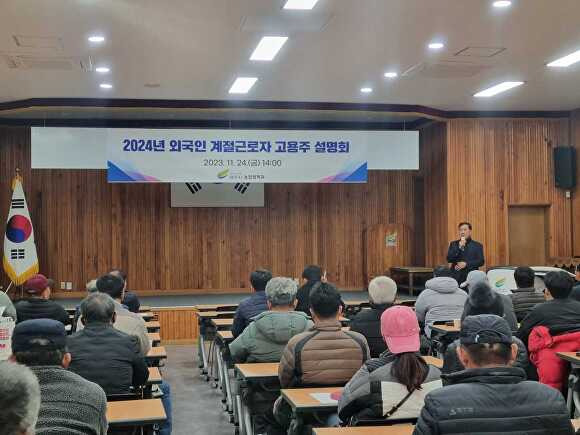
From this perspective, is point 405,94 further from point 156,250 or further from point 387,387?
point 387,387

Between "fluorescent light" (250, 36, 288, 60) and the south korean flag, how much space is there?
5583 millimetres

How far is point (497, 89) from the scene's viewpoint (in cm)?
1077

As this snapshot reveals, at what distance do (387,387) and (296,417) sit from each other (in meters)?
0.76

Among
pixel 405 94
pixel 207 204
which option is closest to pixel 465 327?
pixel 405 94

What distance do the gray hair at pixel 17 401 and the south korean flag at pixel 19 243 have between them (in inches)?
420

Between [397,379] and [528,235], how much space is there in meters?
10.6

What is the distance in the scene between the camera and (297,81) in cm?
1000

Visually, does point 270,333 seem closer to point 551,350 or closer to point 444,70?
point 551,350

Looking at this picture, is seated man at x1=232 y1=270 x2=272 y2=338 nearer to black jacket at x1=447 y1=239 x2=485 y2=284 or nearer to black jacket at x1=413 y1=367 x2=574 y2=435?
black jacket at x1=413 y1=367 x2=574 y2=435

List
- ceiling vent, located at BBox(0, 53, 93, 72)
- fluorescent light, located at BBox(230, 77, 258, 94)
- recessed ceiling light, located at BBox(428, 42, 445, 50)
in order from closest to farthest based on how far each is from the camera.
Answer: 1. recessed ceiling light, located at BBox(428, 42, 445, 50)
2. ceiling vent, located at BBox(0, 53, 93, 72)
3. fluorescent light, located at BBox(230, 77, 258, 94)

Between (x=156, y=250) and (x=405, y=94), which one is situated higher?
(x=405, y=94)

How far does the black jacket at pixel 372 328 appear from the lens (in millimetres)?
4848

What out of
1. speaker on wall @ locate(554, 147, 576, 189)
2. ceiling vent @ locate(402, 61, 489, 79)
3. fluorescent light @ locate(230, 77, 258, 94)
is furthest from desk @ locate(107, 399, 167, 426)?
speaker on wall @ locate(554, 147, 576, 189)

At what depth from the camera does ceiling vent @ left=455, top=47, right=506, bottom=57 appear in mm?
8328
